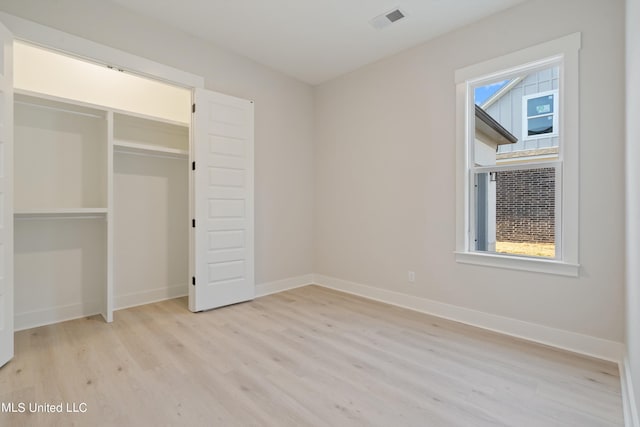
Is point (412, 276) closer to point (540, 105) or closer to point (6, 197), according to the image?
point (540, 105)

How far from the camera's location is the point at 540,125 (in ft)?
9.08

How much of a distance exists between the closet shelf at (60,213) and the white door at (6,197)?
16.2 inches

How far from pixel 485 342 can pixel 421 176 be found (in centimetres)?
175

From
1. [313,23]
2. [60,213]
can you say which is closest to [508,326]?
[313,23]

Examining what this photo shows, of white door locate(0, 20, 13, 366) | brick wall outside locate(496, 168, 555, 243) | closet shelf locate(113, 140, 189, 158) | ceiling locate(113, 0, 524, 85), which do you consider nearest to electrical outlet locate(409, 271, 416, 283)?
brick wall outside locate(496, 168, 555, 243)

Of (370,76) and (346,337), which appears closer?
(346,337)

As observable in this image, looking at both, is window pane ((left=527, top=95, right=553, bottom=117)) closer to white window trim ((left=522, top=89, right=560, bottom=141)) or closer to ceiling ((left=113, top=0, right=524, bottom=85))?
white window trim ((left=522, top=89, right=560, bottom=141))

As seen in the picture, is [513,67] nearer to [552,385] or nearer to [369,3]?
[369,3]

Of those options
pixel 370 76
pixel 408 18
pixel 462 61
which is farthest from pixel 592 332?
pixel 370 76

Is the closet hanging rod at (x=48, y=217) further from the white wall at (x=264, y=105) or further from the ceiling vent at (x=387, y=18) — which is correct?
the ceiling vent at (x=387, y=18)

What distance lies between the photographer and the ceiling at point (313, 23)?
9.38 feet

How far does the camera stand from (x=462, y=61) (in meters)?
3.16

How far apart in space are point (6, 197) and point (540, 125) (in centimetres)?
429

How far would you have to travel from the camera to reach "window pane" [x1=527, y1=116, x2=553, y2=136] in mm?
2717
